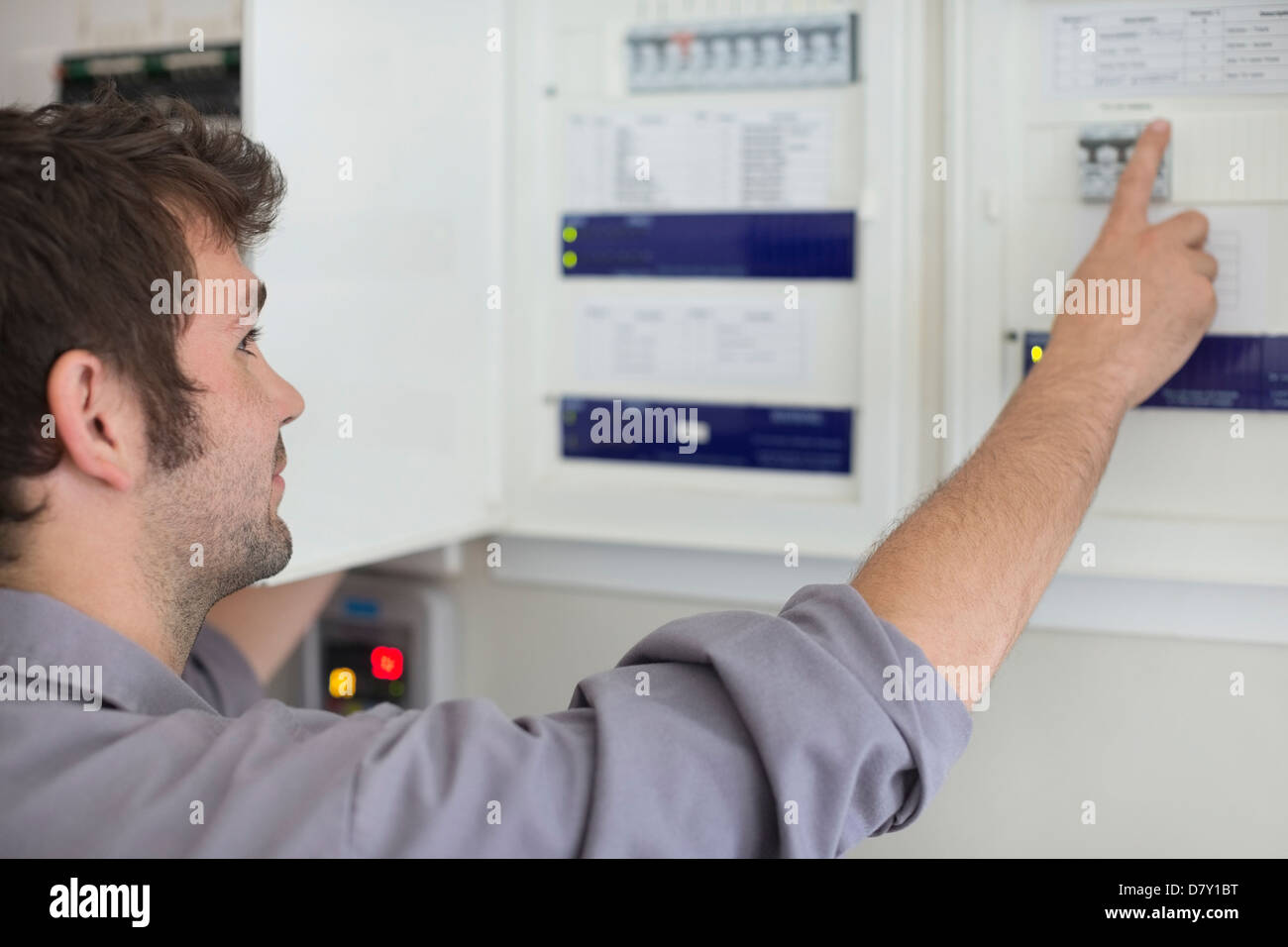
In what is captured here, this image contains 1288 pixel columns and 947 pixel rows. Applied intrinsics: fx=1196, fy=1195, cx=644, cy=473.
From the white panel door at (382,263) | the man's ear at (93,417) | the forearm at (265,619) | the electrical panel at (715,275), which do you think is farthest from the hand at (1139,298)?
the forearm at (265,619)

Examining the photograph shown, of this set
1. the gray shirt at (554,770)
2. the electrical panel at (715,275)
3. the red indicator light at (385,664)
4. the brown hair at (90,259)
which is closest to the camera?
the gray shirt at (554,770)

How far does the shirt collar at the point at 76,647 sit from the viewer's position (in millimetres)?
774

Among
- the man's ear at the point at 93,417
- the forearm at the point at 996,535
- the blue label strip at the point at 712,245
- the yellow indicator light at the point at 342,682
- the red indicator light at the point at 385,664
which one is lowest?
the yellow indicator light at the point at 342,682

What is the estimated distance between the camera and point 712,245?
125 cm

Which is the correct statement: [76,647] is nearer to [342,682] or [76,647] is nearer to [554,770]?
[554,770]

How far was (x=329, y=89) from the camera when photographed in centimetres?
107

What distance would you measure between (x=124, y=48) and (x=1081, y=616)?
109 cm

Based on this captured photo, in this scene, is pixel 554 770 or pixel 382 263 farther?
pixel 382 263

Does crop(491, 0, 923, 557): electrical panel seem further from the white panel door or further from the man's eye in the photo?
the man's eye

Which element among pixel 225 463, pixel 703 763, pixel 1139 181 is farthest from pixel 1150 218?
pixel 225 463

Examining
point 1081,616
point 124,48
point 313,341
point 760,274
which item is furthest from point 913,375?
point 124,48

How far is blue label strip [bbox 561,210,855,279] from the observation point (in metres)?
1.21

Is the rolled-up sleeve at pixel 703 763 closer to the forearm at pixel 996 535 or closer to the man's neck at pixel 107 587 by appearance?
the forearm at pixel 996 535

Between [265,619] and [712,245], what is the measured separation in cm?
63
